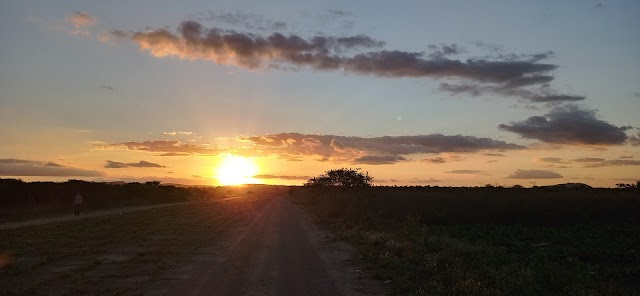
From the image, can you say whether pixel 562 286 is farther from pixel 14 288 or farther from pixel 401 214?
pixel 401 214

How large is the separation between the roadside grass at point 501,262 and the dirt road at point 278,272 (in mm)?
885

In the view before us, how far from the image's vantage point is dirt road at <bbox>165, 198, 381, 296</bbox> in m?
→ 10.8

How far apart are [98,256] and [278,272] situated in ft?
23.2

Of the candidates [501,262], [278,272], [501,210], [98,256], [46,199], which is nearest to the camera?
[278,272]

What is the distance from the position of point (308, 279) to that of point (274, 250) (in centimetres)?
560

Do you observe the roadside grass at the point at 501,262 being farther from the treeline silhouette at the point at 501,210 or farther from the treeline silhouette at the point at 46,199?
the treeline silhouette at the point at 46,199

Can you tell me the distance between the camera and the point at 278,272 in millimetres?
12938

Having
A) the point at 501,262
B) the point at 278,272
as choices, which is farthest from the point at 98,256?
the point at 501,262

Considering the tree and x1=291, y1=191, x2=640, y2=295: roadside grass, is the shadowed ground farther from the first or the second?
the tree

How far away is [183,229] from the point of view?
2636 centimetres

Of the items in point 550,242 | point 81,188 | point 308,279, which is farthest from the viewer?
point 81,188

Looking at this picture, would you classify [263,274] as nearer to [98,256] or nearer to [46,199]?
[98,256]

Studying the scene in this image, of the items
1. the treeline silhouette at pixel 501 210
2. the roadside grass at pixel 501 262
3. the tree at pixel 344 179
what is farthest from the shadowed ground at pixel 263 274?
the tree at pixel 344 179

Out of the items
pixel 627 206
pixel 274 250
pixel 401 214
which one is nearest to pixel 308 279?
pixel 274 250
